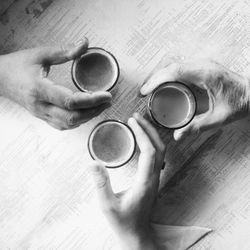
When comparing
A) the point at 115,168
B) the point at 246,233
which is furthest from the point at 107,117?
the point at 246,233

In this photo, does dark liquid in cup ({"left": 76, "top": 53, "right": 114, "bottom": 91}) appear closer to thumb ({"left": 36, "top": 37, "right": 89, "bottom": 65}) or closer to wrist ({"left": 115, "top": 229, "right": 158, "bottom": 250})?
thumb ({"left": 36, "top": 37, "right": 89, "bottom": 65})

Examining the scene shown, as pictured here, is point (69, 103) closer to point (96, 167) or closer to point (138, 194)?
point (96, 167)

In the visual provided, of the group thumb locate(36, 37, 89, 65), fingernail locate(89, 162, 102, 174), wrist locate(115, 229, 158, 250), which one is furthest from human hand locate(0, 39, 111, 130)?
wrist locate(115, 229, 158, 250)

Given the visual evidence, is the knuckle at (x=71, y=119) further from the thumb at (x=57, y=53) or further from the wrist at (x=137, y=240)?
the wrist at (x=137, y=240)

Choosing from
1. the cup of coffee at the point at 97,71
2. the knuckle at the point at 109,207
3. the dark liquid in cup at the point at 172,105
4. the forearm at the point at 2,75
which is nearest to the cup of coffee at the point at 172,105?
the dark liquid in cup at the point at 172,105

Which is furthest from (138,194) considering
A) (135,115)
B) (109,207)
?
(135,115)

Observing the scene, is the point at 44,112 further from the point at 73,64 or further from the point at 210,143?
the point at 210,143
